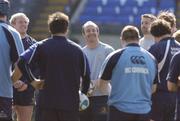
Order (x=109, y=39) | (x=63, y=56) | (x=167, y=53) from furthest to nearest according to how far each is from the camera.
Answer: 1. (x=109, y=39)
2. (x=167, y=53)
3. (x=63, y=56)

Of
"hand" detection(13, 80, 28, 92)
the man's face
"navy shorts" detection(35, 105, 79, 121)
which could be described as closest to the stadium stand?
the man's face

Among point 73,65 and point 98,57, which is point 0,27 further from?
point 98,57

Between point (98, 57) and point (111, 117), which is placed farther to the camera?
point (98, 57)

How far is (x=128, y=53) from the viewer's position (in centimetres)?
760

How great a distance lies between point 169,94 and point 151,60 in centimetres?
99

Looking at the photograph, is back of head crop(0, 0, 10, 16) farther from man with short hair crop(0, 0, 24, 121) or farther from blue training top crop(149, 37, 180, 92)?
blue training top crop(149, 37, 180, 92)

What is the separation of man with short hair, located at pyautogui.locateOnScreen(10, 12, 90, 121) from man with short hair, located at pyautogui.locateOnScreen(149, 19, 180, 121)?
1448 mm

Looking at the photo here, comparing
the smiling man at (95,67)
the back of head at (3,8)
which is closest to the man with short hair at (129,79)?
the back of head at (3,8)

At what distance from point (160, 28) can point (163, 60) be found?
0.42m

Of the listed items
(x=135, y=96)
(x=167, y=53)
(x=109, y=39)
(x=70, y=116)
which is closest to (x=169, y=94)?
(x=167, y=53)

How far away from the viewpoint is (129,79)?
755 cm

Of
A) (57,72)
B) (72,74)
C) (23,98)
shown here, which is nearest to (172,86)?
(72,74)

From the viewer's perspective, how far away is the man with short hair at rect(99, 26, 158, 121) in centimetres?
754

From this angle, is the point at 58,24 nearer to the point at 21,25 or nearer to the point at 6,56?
the point at 6,56
